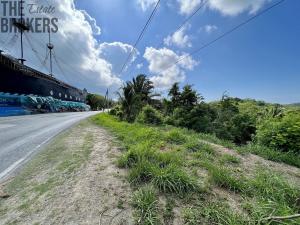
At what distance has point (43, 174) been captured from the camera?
3.98 meters

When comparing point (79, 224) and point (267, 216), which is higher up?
point (267, 216)

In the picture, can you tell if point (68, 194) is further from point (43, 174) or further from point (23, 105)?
point (23, 105)

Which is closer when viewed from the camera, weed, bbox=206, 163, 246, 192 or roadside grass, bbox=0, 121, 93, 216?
roadside grass, bbox=0, 121, 93, 216

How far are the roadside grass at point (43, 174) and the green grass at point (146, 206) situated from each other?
1.46 meters

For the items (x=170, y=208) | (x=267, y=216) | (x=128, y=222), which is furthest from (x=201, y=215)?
(x=128, y=222)

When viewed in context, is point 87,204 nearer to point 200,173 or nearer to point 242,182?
point 200,173

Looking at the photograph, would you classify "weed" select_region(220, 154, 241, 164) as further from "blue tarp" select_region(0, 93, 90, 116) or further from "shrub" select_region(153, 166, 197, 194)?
"blue tarp" select_region(0, 93, 90, 116)

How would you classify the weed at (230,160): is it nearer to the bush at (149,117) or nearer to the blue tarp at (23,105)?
the bush at (149,117)

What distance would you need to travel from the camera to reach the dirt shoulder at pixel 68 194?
245 cm

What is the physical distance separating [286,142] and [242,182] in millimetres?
5047

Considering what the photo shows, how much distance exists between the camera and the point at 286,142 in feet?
22.9

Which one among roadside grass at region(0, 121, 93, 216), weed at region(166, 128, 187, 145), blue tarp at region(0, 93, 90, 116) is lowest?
roadside grass at region(0, 121, 93, 216)

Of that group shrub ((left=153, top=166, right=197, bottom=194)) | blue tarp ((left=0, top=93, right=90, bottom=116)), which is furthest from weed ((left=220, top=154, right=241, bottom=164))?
blue tarp ((left=0, top=93, right=90, bottom=116))

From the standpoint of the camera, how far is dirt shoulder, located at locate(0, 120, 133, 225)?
245 centimetres
